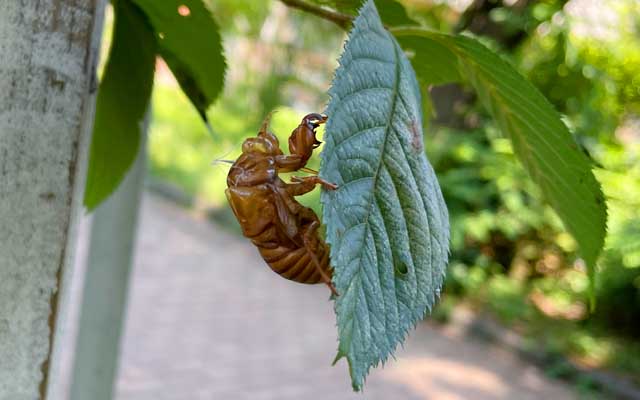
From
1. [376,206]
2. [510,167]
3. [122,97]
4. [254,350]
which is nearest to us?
[376,206]

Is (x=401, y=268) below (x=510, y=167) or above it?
above

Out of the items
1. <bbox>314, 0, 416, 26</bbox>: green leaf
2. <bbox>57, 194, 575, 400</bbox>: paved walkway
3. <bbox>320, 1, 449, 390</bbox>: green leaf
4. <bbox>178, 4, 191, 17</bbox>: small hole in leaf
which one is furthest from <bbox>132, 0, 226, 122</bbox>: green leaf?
<bbox>57, 194, 575, 400</bbox>: paved walkway

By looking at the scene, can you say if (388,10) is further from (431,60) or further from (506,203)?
(506,203)

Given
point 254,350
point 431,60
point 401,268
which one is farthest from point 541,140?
point 254,350

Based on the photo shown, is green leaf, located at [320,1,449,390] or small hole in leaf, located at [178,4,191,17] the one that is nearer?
green leaf, located at [320,1,449,390]

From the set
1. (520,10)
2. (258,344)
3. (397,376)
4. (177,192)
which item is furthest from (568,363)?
(177,192)

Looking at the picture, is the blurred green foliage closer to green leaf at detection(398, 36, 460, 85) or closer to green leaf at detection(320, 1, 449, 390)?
green leaf at detection(398, 36, 460, 85)

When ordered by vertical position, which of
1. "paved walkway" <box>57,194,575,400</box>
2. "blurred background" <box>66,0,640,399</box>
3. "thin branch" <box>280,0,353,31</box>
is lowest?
"paved walkway" <box>57,194,575,400</box>

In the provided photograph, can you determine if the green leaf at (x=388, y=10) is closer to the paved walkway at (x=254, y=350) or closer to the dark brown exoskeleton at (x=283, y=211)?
the dark brown exoskeleton at (x=283, y=211)
